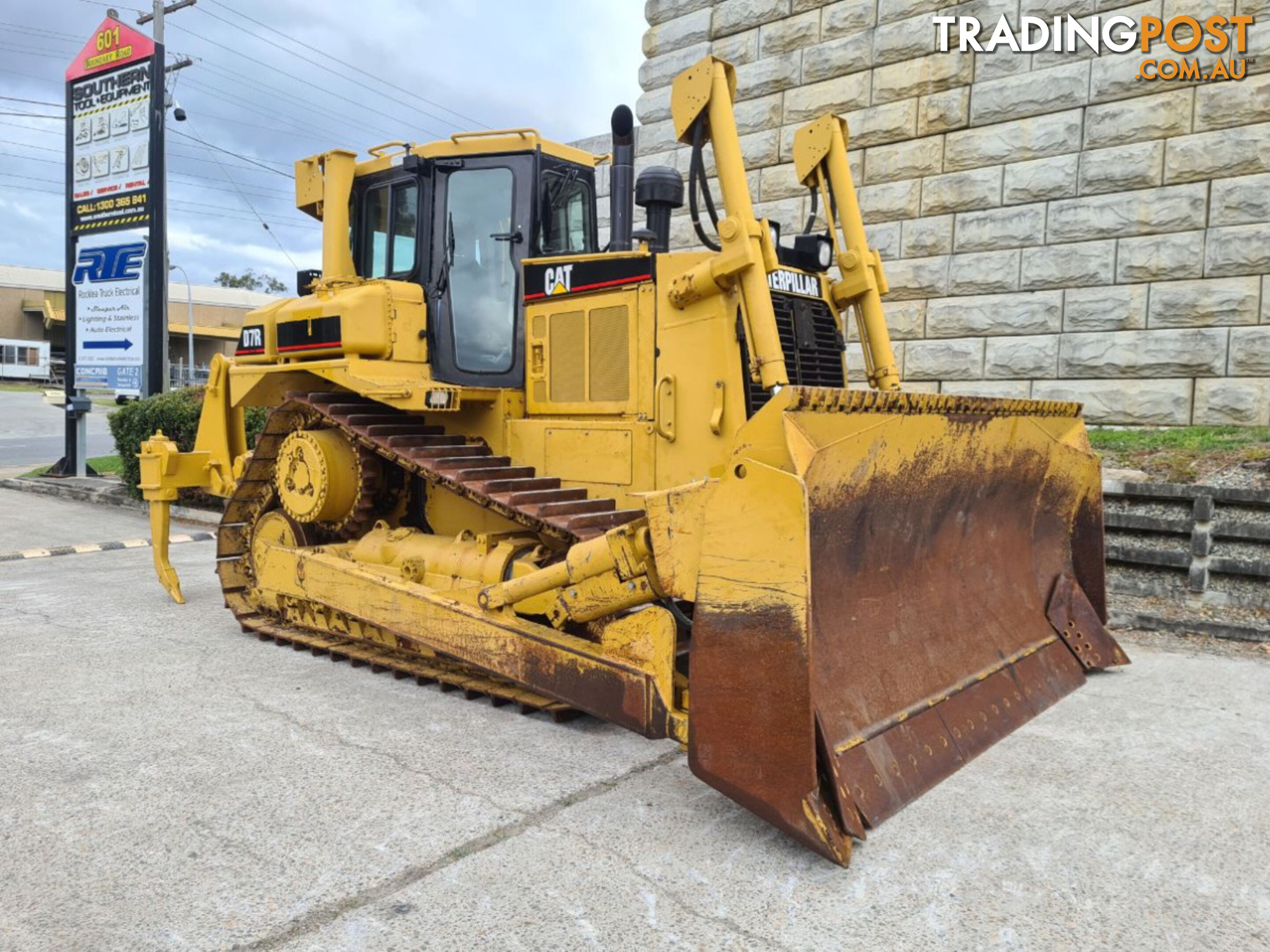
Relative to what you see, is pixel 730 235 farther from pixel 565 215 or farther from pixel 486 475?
pixel 486 475

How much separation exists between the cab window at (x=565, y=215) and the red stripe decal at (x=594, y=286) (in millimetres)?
355

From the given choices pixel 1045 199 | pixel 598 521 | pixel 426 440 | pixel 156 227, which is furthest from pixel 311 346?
pixel 156 227

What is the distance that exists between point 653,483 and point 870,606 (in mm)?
1410

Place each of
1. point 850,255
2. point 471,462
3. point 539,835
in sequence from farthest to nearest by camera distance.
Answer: point 850,255
point 471,462
point 539,835

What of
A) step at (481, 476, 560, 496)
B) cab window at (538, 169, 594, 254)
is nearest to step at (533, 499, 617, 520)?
step at (481, 476, 560, 496)

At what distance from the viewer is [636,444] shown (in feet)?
15.3

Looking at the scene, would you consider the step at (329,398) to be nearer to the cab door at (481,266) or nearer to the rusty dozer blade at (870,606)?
the cab door at (481,266)

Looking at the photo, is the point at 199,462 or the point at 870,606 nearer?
the point at 870,606

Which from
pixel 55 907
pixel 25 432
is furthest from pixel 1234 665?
pixel 25 432

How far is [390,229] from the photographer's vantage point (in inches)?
Answer: 223

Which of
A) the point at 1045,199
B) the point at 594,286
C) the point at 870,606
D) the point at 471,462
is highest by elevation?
the point at 1045,199

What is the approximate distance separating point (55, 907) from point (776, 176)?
9091mm

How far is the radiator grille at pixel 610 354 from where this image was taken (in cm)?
474

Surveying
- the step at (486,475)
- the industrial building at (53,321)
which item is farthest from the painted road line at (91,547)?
the industrial building at (53,321)
